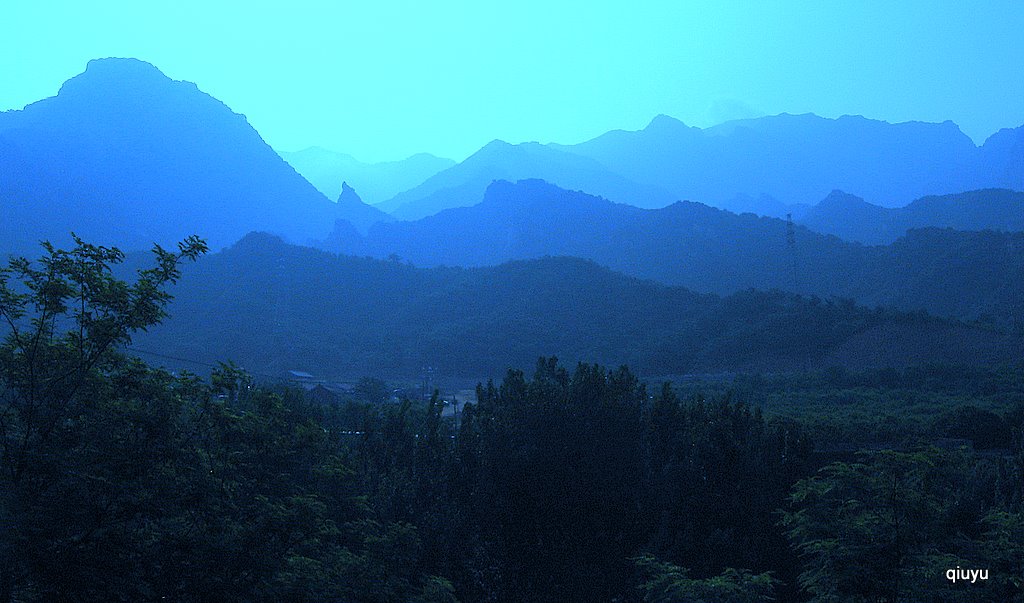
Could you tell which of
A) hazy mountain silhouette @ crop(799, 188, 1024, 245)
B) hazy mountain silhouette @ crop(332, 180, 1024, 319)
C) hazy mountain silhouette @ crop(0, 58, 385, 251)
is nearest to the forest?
hazy mountain silhouette @ crop(332, 180, 1024, 319)

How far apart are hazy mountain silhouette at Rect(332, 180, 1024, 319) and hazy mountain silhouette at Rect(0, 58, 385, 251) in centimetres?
2396

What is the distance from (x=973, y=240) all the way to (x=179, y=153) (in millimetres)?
129850

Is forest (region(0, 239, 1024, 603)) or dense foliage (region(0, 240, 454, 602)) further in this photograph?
forest (region(0, 239, 1024, 603))

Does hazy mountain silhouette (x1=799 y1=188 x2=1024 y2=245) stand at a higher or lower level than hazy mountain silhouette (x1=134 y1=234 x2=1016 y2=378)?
higher

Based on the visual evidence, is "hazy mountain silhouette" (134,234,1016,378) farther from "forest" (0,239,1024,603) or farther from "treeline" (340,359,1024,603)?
"forest" (0,239,1024,603)

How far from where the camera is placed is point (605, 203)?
151250mm

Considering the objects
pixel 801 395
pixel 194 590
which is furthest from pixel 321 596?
pixel 801 395

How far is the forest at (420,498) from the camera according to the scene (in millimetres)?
7184

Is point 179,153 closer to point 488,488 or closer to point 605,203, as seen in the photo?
point 605,203

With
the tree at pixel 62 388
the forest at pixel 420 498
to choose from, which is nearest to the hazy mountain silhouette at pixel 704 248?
the forest at pixel 420 498

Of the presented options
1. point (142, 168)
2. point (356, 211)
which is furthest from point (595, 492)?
point (356, 211)

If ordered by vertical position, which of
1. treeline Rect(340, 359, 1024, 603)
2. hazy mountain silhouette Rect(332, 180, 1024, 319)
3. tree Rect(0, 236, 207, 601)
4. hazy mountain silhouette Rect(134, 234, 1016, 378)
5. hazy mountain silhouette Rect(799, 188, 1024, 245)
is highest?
hazy mountain silhouette Rect(799, 188, 1024, 245)

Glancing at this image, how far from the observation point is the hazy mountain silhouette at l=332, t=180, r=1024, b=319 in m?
90.5

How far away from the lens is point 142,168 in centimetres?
14775
